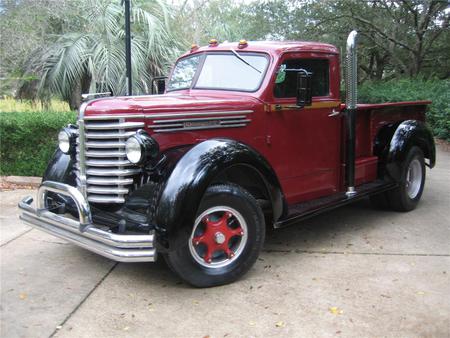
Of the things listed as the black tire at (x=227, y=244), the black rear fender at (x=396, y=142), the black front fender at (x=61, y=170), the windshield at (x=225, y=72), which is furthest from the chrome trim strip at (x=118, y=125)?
the black rear fender at (x=396, y=142)

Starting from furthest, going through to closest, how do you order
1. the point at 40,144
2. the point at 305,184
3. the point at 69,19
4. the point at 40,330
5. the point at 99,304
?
the point at 69,19
the point at 40,144
the point at 305,184
the point at 99,304
the point at 40,330

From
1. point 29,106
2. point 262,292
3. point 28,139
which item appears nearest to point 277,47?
point 262,292

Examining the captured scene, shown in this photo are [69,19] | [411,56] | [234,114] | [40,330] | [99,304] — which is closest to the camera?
[40,330]

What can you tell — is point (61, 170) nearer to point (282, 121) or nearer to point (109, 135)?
point (109, 135)

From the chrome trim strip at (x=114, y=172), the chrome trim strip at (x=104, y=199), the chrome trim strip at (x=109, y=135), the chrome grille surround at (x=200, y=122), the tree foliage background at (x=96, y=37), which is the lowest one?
the chrome trim strip at (x=104, y=199)

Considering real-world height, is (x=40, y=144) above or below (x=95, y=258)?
above

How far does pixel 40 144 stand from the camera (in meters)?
7.51

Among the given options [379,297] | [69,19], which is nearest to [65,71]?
[69,19]

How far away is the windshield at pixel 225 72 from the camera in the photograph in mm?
4836

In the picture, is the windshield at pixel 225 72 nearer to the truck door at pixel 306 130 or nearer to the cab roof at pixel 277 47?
the cab roof at pixel 277 47

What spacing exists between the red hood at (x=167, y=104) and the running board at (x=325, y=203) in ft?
3.48

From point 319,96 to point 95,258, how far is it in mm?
2717

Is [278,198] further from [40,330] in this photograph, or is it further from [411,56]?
[411,56]

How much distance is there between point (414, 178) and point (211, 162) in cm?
371
